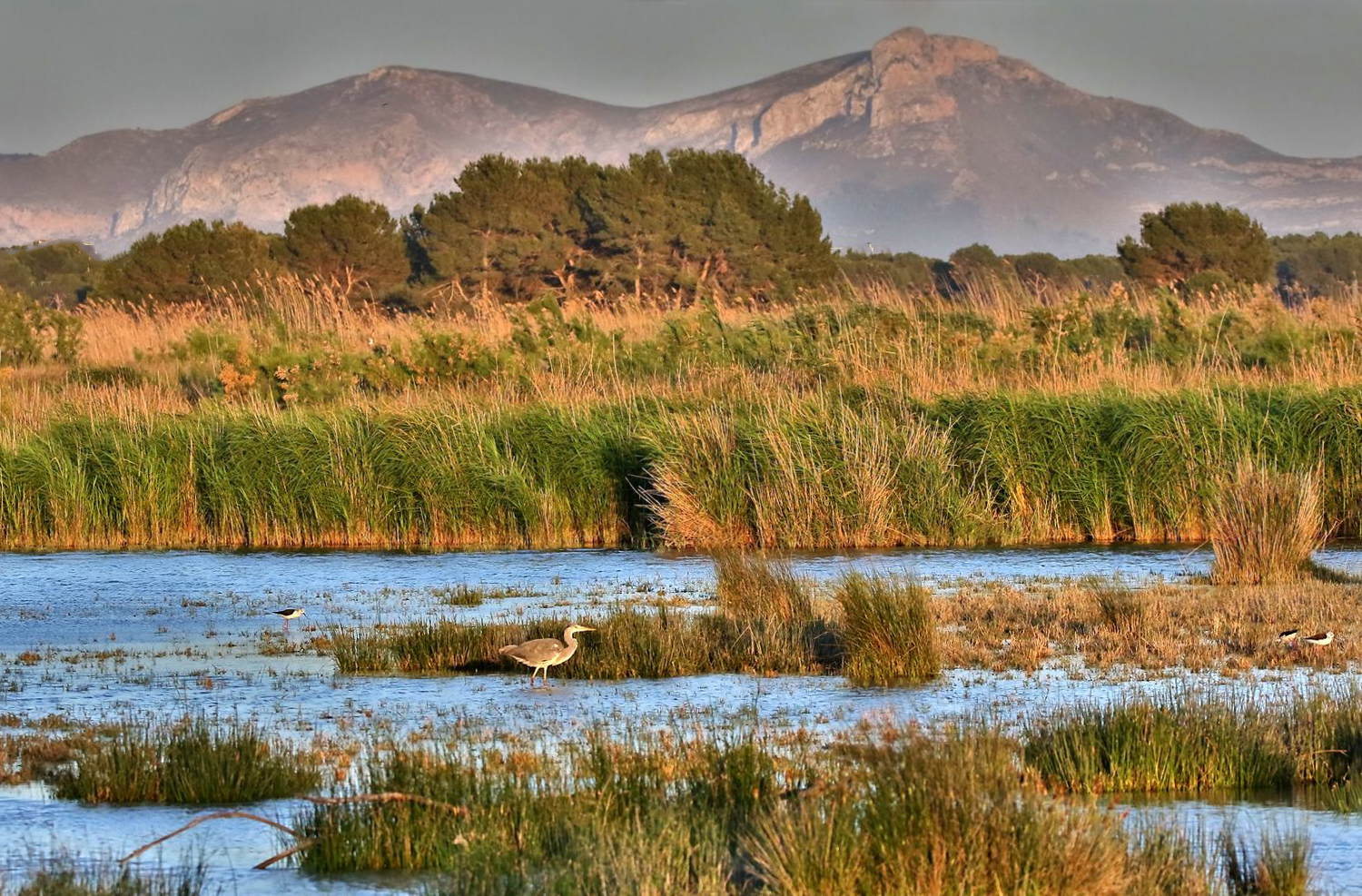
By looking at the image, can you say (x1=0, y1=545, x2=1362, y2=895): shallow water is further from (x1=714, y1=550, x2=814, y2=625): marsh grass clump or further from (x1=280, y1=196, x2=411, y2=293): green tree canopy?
(x1=280, y1=196, x2=411, y2=293): green tree canopy

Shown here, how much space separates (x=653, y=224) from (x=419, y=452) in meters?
34.5

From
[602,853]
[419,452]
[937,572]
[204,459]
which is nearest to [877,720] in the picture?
[602,853]

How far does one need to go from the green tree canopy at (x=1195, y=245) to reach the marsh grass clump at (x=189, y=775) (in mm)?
47242

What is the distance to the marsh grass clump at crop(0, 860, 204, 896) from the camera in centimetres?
620

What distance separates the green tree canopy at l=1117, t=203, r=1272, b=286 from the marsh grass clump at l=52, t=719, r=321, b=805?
47242 mm

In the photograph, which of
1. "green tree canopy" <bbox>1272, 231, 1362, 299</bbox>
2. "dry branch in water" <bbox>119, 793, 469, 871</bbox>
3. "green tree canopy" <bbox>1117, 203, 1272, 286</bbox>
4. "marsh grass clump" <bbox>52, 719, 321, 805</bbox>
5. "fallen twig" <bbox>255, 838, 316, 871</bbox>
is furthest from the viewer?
"green tree canopy" <bbox>1272, 231, 1362, 299</bbox>

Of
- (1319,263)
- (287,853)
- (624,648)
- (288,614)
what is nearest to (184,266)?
(288,614)

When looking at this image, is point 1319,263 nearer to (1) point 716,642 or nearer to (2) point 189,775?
(1) point 716,642

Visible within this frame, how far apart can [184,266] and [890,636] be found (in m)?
40.8

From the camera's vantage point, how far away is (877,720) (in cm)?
938

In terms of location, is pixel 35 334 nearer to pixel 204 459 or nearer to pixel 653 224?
pixel 204 459

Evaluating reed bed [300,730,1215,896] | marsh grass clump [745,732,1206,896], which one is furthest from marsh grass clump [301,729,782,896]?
marsh grass clump [745,732,1206,896]

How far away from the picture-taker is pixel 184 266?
160ft

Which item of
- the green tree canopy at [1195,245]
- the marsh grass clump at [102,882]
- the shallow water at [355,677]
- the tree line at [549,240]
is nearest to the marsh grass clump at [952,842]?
the shallow water at [355,677]
